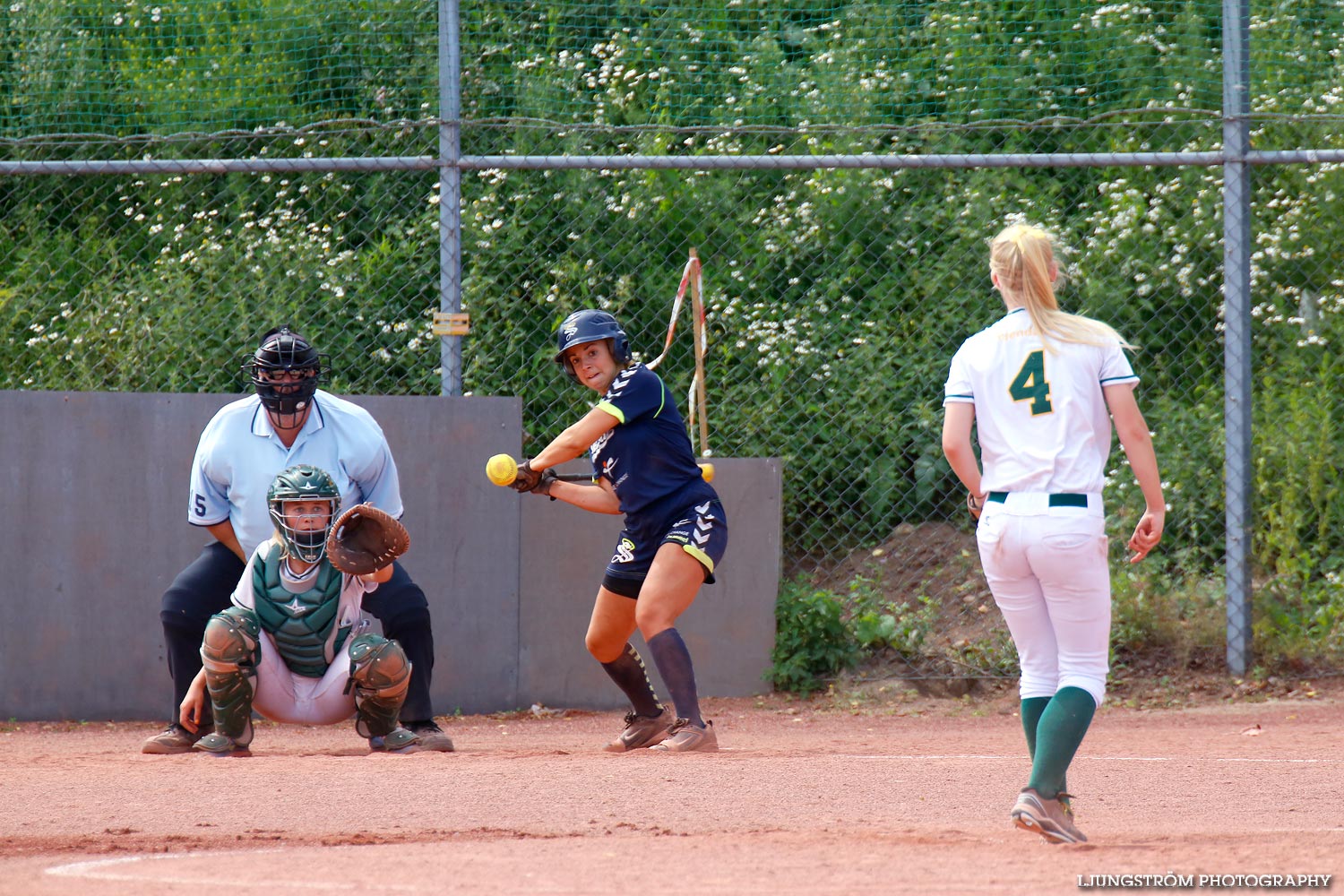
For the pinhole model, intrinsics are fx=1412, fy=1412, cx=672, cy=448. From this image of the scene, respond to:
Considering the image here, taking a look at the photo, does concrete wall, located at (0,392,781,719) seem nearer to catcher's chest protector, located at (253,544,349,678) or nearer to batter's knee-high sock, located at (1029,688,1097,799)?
catcher's chest protector, located at (253,544,349,678)

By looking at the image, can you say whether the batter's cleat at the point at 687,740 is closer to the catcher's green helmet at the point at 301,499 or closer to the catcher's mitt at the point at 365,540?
the catcher's mitt at the point at 365,540

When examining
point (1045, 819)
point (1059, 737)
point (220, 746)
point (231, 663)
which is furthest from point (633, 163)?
point (1045, 819)

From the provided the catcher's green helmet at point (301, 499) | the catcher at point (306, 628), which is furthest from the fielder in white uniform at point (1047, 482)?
→ the catcher's green helmet at point (301, 499)

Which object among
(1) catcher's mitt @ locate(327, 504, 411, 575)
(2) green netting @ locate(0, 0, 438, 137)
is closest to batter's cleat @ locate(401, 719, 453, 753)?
(1) catcher's mitt @ locate(327, 504, 411, 575)

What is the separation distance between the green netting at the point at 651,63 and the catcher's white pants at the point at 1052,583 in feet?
16.1

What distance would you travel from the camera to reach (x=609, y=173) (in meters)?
8.20

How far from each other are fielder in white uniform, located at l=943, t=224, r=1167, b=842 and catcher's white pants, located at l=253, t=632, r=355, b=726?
101 inches

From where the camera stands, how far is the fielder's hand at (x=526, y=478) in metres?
Result: 5.55

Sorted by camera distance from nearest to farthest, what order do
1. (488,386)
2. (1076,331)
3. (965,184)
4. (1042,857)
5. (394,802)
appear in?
(1042,857) < (1076,331) < (394,802) < (488,386) < (965,184)

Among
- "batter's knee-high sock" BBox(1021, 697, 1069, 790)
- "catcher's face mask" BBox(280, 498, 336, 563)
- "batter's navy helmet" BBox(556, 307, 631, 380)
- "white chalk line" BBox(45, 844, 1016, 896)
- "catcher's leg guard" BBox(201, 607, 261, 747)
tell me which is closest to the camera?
"white chalk line" BBox(45, 844, 1016, 896)

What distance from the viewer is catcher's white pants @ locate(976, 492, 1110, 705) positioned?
3639 mm

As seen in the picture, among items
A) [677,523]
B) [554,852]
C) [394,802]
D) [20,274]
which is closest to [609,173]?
[677,523]

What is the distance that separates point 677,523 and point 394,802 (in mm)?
1738

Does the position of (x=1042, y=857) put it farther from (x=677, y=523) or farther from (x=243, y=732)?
(x=243, y=732)
